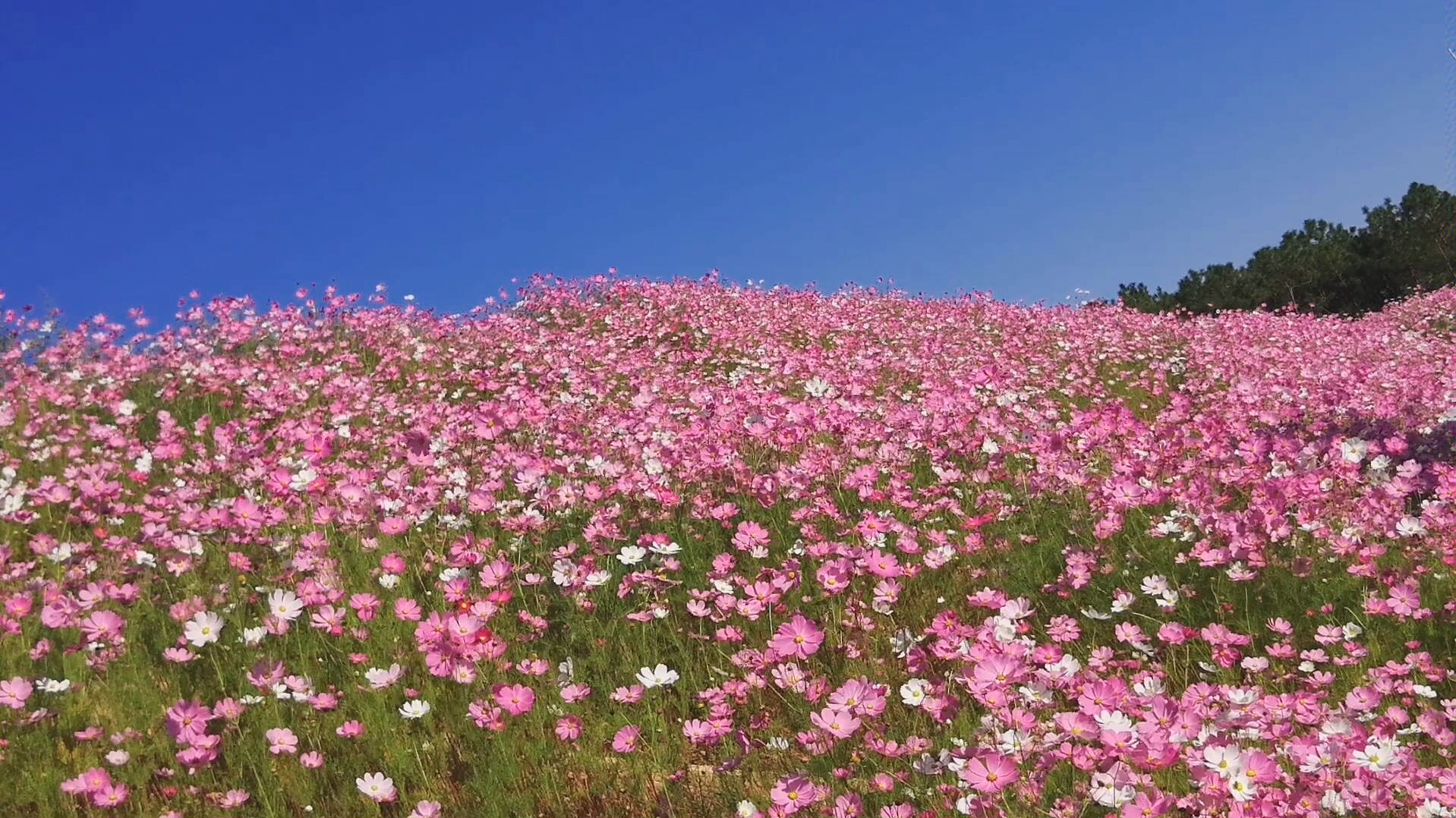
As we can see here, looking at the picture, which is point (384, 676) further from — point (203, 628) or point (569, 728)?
point (203, 628)

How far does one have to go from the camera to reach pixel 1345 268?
117 ft

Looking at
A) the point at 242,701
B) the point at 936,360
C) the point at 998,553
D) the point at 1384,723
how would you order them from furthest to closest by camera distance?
the point at 936,360 → the point at 998,553 → the point at 242,701 → the point at 1384,723

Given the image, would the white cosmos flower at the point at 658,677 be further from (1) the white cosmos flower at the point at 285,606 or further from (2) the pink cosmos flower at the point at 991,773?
(1) the white cosmos flower at the point at 285,606

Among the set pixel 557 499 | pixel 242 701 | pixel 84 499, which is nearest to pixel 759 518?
pixel 557 499

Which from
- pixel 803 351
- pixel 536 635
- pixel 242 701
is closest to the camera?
pixel 242 701

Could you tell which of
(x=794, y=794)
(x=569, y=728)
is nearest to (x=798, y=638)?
(x=794, y=794)

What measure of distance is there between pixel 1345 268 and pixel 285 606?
38.6 metres

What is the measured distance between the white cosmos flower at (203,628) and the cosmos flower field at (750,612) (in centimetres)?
3

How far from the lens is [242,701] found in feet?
15.1

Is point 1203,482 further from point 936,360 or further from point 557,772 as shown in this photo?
point 936,360

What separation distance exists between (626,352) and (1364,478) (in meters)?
9.37

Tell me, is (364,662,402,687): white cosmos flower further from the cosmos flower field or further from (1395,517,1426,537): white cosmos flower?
(1395,517,1426,537): white cosmos flower

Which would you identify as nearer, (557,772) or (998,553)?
(557,772)

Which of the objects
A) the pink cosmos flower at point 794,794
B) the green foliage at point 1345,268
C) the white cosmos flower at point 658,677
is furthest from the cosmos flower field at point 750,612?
the green foliage at point 1345,268
